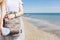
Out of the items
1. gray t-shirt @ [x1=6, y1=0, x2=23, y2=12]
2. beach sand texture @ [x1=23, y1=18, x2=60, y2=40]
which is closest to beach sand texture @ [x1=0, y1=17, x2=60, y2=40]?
beach sand texture @ [x1=23, y1=18, x2=60, y2=40]

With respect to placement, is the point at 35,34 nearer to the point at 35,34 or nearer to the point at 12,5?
the point at 35,34

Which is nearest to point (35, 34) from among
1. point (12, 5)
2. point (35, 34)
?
point (35, 34)

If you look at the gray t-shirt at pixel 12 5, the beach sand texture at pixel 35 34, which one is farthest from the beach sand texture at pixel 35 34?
the gray t-shirt at pixel 12 5

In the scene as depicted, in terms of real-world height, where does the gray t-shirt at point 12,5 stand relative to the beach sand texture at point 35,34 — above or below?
above

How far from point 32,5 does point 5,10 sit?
466 millimetres

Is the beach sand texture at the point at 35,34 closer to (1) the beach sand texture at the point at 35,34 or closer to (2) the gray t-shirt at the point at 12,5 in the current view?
(1) the beach sand texture at the point at 35,34

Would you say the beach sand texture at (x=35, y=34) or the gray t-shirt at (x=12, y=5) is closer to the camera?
the gray t-shirt at (x=12, y=5)

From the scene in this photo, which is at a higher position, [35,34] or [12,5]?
→ [12,5]

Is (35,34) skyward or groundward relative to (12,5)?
groundward

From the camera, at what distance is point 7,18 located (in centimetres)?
70

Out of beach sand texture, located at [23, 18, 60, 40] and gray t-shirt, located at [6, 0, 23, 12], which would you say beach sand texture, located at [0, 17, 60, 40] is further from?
gray t-shirt, located at [6, 0, 23, 12]

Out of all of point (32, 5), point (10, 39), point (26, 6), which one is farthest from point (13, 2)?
point (32, 5)

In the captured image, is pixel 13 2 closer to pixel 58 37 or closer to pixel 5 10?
pixel 5 10

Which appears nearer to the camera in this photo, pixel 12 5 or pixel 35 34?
pixel 12 5
